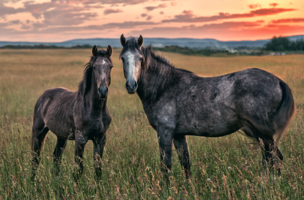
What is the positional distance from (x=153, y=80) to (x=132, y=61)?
683mm

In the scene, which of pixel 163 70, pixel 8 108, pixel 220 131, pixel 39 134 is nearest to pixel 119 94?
pixel 8 108

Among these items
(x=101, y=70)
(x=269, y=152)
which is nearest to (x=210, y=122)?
(x=269, y=152)

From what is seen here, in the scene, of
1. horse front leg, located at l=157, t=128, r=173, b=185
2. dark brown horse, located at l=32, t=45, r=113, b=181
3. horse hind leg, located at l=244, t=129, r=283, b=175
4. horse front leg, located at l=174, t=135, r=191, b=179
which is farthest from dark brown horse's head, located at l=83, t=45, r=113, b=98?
horse hind leg, located at l=244, t=129, r=283, b=175

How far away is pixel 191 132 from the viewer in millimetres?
4324

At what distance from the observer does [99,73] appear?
425cm

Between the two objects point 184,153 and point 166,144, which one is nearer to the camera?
point 166,144

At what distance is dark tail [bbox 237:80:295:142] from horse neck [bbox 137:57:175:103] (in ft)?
4.64

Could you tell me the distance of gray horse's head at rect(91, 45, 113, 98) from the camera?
4.12m

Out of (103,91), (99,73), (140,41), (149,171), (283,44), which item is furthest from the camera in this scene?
(283,44)

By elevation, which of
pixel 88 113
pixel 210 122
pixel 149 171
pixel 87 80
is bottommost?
pixel 149 171

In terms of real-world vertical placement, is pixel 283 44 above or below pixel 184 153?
above

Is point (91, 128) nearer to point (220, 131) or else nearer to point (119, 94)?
point (220, 131)

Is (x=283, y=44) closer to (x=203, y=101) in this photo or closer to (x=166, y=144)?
(x=203, y=101)

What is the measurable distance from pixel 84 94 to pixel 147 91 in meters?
1.13
